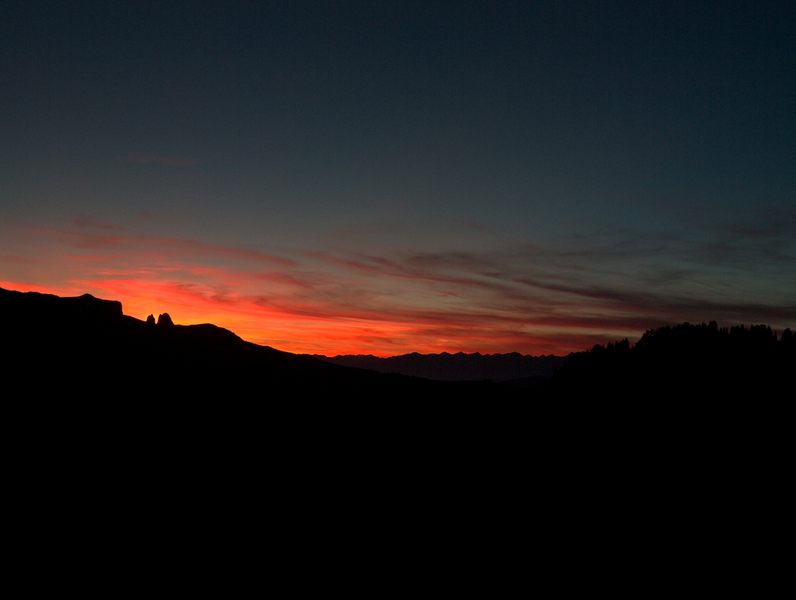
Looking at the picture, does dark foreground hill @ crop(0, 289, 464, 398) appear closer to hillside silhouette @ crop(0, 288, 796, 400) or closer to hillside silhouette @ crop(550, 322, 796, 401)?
hillside silhouette @ crop(0, 288, 796, 400)

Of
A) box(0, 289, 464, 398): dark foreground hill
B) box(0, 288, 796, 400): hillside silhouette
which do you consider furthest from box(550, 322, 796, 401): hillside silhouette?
box(0, 289, 464, 398): dark foreground hill

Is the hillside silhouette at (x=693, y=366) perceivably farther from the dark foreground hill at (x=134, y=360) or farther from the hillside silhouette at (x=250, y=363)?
the dark foreground hill at (x=134, y=360)

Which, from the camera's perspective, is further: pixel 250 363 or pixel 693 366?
pixel 250 363

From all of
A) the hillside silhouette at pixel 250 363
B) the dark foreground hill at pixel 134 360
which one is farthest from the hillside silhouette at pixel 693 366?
the dark foreground hill at pixel 134 360

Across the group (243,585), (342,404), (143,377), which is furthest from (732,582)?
(143,377)

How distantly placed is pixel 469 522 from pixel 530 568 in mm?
7038

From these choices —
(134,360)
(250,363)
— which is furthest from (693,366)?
(134,360)

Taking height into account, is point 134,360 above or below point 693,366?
below

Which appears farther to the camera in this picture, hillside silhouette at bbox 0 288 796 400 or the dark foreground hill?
hillside silhouette at bbox 0 288 796 400

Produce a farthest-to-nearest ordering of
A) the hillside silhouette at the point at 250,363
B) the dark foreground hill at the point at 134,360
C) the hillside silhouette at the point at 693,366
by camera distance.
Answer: the hillside silhouette at the point at 693,366, the hillside silhouette at the point at 250,363, the dark foreground hill at the point at 134,360

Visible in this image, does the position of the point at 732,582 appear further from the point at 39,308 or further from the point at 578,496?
the point at 39,308

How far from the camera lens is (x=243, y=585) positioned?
4138 centimetres

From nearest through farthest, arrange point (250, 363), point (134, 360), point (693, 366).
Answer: point (134, 360) < point (693, 366) < point (250, 363)

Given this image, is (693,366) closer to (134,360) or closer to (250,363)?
(250,363)
